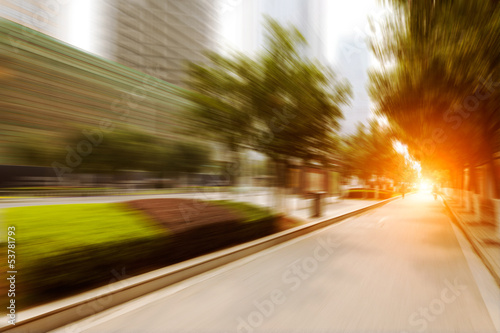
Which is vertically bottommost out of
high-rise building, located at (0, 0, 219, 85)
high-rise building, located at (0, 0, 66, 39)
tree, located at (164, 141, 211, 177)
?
tree, located at (164, 141, 211, 177)

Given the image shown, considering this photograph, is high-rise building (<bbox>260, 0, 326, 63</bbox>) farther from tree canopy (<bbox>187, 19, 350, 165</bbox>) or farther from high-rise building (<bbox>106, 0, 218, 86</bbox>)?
high-rise building (<bbox>106, 0, 218, 86</bbox>)

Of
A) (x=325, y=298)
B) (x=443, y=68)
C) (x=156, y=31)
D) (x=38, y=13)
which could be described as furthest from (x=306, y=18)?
(x=156, y=31)

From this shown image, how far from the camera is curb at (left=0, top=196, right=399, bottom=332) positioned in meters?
2.90

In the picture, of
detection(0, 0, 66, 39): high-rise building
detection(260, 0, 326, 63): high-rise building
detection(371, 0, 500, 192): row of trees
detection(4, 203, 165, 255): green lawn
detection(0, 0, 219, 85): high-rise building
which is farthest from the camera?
detection(0, 0, 219, 85): high-rise building

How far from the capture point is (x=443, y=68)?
22.3 feet

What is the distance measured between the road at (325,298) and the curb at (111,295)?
124 mm

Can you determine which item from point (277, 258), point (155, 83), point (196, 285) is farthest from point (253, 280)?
point (155, 83)

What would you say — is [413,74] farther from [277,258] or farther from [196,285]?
[196,285]

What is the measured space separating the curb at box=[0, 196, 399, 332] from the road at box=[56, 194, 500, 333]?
124mm

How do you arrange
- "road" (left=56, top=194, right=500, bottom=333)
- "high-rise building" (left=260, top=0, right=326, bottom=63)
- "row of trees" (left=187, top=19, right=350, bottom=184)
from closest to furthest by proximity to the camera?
"road" (left=56, top=194, right=500, bottom=333), "row of trees" (left=187, top=19, right=350, bottom=184), "high-rise building" (left=260, top=0, right=326, bottom=63)

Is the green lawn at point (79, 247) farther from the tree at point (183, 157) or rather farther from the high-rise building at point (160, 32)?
the high-rise building at point (160, 32)

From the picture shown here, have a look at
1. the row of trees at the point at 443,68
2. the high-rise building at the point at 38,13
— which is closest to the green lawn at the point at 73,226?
the row of trees at the point at 443,68

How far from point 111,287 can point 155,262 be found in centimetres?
106

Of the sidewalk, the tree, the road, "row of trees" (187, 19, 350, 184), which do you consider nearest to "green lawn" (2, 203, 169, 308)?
the road
